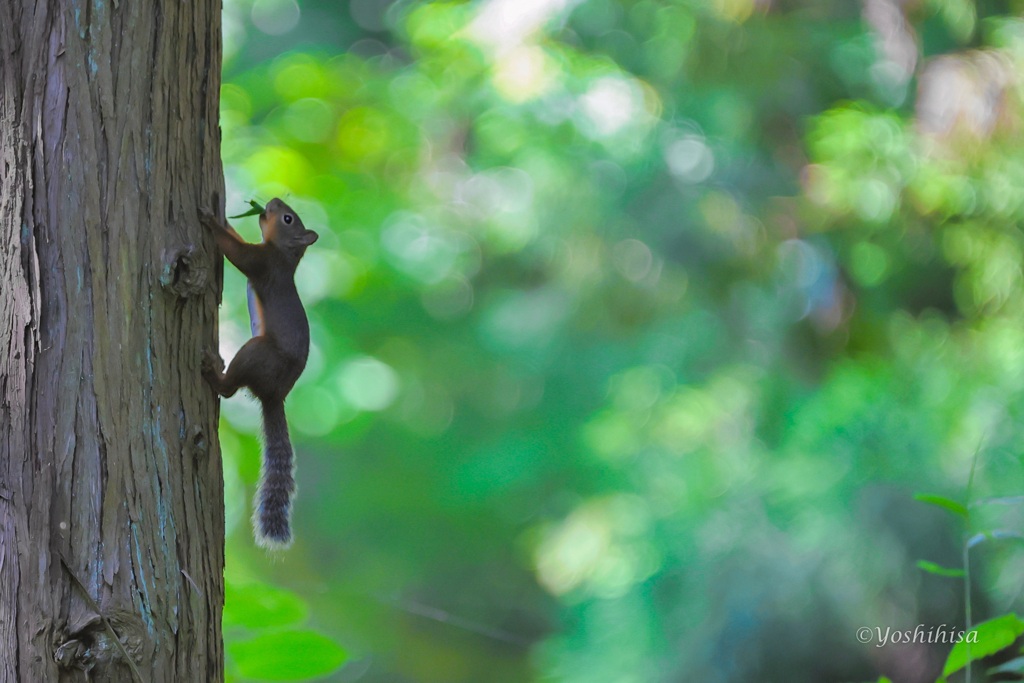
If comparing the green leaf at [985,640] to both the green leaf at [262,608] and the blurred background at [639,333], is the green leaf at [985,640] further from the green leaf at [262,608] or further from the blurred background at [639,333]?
the green leaf at [262,608]

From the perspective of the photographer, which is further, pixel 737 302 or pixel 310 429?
pixel 310 429

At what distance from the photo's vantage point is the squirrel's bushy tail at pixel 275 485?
140 cm

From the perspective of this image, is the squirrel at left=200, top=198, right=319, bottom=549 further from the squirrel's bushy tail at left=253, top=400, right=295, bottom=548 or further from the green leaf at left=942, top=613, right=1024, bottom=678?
the green leaf at left=942, top=613, right=1024, bottom=678

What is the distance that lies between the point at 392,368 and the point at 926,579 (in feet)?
9.50

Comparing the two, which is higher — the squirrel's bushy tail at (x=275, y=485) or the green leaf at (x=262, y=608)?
the squirrel's bushy tail at (x=275, y=485)

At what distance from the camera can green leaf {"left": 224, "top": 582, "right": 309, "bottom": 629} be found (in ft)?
4.09

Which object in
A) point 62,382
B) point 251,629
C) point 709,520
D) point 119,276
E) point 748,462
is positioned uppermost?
point 748,462

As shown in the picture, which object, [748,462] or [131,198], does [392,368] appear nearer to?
[748,462]

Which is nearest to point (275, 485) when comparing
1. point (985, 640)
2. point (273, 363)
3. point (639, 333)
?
point (273, 363)

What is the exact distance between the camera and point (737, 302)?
348cm

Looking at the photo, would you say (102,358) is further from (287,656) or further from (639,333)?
(639,333)

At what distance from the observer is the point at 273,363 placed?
1.34 meters

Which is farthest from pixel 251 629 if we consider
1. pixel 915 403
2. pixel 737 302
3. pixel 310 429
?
pixel 310 429

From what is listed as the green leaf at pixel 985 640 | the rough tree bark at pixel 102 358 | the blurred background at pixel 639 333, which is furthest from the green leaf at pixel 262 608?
the green leaf at pixel 985 640
